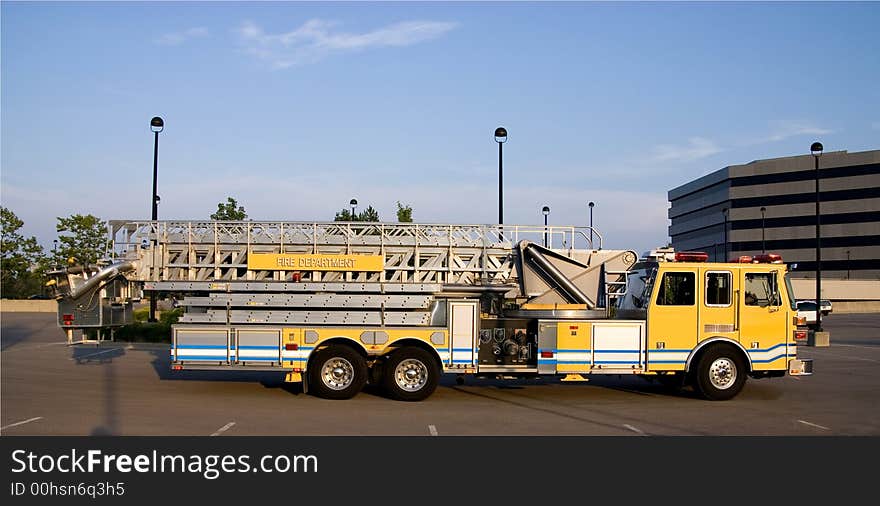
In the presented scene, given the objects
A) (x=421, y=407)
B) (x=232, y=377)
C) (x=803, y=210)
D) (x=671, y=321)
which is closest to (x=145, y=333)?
(x=232, y=377)

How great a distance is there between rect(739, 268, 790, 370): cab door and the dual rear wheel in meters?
5.65

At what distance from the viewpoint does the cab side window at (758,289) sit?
46.7ft

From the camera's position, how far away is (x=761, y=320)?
14.2m

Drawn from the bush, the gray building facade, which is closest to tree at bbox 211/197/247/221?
the bush

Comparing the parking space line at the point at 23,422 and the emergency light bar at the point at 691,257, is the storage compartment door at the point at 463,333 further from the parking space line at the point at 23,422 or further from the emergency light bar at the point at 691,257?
the parking space line at the point at 23,422

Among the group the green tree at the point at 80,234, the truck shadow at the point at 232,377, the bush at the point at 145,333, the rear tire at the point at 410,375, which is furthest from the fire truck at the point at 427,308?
the green tree at the point at 80,234

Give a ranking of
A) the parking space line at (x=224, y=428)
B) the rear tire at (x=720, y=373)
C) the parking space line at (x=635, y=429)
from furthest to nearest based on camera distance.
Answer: the rear tire at (x=720, y=373)
the parking space line at (x=635, y=429)
the parking space line at (x=224, y=428)

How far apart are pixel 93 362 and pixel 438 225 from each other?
1115cm

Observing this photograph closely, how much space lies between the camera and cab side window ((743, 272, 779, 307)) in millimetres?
14234

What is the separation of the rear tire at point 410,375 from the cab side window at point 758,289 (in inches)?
228

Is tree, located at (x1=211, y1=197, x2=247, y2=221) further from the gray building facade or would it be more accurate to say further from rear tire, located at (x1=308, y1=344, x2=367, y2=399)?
the gray building facade
